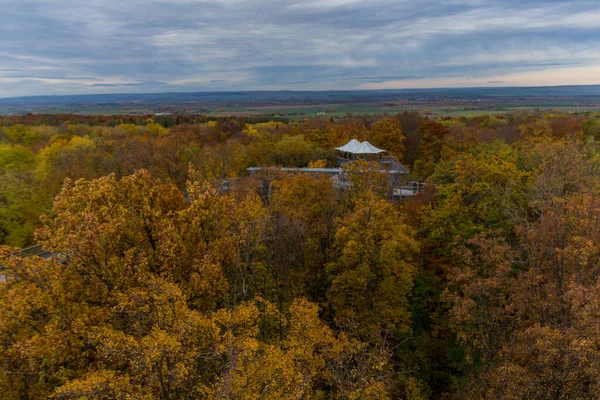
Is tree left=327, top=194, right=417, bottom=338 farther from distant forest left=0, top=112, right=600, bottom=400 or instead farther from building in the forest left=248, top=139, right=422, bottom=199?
building in the forest left=248, top=139, right=422, bottom=199

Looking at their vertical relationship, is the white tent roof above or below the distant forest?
above

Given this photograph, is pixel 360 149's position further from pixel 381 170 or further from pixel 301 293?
pixel 301 293

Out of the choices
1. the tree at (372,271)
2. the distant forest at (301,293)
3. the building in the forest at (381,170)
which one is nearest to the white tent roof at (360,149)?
the building in the forest at (381,170)

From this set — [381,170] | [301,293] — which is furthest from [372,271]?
[381,170]

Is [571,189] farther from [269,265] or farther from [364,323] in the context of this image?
[269,265]

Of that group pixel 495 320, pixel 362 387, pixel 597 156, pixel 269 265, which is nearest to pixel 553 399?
pixel 495 320

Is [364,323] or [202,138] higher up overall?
[202,138]

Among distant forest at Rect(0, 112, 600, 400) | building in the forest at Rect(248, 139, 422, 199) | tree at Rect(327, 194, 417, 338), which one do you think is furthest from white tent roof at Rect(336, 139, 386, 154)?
tree at Rect(327, 194, 417, 338)

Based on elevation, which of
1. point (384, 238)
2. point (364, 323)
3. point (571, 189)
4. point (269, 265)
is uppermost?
point (571, 189)
